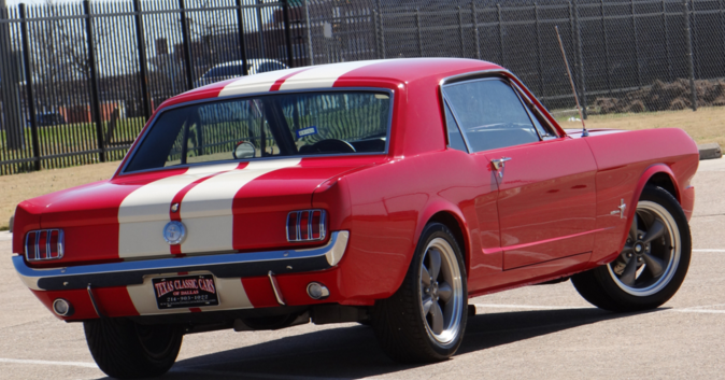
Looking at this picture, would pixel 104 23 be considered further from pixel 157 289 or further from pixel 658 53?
pixel 157 289

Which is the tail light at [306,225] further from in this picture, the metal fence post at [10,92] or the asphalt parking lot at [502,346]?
the metal fence post at [10,92]

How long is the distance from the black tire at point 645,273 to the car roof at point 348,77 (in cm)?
147

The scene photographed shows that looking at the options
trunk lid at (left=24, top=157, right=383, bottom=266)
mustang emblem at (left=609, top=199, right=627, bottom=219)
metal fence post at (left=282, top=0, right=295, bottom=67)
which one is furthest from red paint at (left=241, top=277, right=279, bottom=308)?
metal fence post at (left=282, top=0, right=295, bottom=67)

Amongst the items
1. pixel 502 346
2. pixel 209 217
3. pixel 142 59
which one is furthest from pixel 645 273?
pixel 142 59

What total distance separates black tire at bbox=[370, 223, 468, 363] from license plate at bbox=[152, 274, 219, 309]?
781 mm

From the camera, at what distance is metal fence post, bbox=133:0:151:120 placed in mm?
23953

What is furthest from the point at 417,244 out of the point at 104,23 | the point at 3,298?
the point at 104,23

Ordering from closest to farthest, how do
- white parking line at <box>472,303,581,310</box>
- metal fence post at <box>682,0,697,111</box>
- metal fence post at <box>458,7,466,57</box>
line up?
white parking line at <box>472,303,581,310</box>, metal fence post at <box>458,7,466,57</box>, metal fence post at <box>682,0,697,111</box>

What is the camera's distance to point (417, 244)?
207 inches

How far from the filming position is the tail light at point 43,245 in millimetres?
5277

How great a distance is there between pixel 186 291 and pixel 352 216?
0.85 meters

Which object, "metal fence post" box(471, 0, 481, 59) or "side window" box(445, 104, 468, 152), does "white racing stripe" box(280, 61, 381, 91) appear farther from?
"metal fence post" box(471, 0, 481, 59)

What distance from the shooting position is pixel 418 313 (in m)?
5.23

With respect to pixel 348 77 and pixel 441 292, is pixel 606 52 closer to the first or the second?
pixel 348 77
